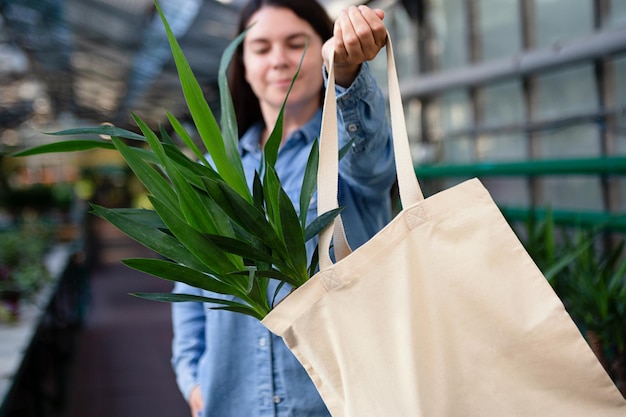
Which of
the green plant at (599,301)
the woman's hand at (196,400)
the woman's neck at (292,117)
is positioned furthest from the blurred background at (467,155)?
the woman's hand at (196,400)

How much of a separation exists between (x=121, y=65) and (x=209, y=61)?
4587mm

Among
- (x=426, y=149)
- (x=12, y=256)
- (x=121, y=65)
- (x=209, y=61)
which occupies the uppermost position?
(x=121, y=65)

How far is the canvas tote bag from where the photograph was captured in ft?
2.32

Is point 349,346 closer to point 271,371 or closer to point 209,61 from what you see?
point 271,371

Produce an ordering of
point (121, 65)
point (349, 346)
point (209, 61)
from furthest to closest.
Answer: point (121, 65)
point (209, 61)
point (349, 346)

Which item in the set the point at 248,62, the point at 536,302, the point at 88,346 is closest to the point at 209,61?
the point at 88,346

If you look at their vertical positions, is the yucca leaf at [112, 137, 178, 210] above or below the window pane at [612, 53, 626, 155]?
below

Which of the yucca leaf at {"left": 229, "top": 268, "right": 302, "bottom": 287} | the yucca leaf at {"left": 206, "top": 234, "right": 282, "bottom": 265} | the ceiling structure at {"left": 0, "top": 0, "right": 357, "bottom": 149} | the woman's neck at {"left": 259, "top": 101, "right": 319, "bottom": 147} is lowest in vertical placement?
the yucca leaf at {"left": 229, "top": 268, "right": 302, "bottom": 287}

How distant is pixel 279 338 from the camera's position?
1062 mm

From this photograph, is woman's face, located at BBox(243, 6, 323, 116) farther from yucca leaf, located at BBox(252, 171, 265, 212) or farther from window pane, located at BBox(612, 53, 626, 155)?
window pane, located at BBox(612, 53, 626, 155)

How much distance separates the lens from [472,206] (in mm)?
755

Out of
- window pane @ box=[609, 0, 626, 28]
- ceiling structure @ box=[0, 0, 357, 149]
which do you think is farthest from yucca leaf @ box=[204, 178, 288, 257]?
window pane @ box=[609, 0, 626, 28]

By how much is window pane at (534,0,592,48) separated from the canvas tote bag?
2.87m

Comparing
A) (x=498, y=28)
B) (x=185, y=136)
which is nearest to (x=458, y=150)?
(x=498, y=28)
